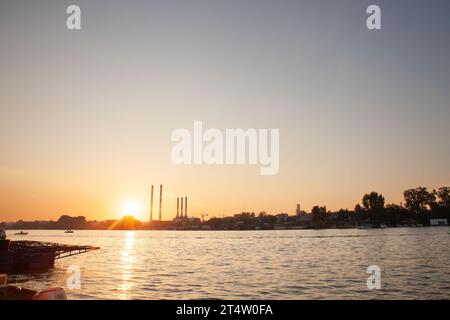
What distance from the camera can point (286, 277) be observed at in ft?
161

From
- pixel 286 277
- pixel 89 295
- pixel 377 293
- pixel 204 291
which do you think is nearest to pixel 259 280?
pixel 286 277

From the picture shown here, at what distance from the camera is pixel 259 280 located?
4694 cm
